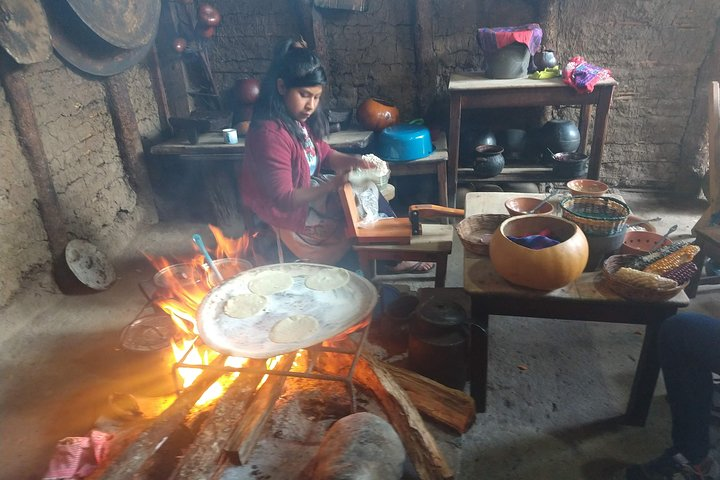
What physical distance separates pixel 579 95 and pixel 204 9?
382cm

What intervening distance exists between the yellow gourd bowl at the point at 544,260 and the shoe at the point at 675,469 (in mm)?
864

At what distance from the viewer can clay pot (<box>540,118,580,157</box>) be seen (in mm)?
5043

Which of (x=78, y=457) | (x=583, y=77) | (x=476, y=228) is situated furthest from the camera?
(x=583, y=77)

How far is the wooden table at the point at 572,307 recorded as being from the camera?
6.89ft

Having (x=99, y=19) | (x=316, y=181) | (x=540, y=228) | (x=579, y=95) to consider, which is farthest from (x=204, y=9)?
(x=540, y=228)

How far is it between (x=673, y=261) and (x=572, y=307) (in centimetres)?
45

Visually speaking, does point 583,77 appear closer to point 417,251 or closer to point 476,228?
point 417,251

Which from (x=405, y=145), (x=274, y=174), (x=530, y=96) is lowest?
(x=405, y=145)

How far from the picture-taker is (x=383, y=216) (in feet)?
12.3

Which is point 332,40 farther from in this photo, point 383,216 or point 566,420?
point 566,420

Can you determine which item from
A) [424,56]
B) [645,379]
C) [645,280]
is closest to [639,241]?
[645,280]

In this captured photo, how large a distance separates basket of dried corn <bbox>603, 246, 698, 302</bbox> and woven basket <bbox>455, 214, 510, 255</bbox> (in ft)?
1.94

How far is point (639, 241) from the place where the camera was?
7.98 ft

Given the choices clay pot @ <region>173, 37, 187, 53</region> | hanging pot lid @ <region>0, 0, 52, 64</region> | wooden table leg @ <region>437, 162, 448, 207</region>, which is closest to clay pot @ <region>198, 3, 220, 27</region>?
clay pot @ <region>173, 37, 187, 53</region>
